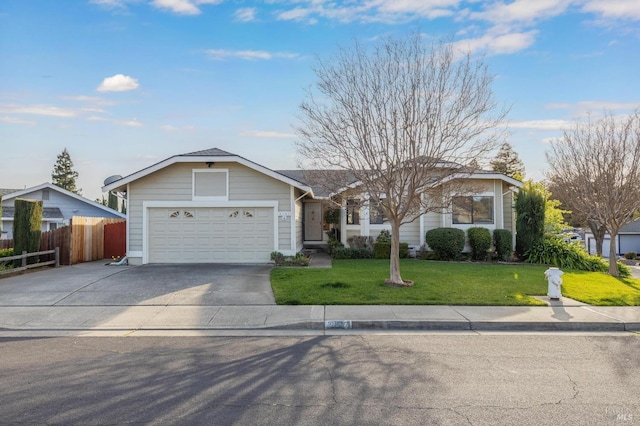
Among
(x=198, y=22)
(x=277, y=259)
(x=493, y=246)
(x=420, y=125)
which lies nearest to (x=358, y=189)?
(x=420, y=125)

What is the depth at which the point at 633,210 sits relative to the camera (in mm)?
15016

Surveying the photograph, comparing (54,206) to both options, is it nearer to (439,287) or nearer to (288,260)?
(288,260)

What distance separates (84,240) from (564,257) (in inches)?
788

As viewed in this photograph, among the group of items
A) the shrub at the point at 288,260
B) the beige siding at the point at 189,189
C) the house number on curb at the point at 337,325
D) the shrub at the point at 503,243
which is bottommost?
the house number on curb at the point at 337,325

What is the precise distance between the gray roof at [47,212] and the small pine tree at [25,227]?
37.8ft

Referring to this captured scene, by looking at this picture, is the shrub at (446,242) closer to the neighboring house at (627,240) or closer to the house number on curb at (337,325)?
the house number on curb at (337,325)

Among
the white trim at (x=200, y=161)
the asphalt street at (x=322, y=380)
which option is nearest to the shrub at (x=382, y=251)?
the white trim at (x=200, y=161)

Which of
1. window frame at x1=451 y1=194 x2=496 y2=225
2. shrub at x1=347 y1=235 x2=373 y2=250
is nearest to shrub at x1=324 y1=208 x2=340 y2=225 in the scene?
shrub at x1=347 y1=235 x2=373 y2=250

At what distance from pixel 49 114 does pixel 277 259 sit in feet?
33.3

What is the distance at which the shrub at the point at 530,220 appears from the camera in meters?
18.9

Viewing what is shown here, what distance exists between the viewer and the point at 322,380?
16.9 ft

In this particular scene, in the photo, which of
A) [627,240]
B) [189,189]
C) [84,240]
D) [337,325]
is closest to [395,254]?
[337,325]

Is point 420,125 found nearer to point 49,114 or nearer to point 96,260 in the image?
point 49,114

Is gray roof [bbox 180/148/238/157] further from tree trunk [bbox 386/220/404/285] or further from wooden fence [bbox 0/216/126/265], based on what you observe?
tree trunk [bbox 386/220/404/285]
